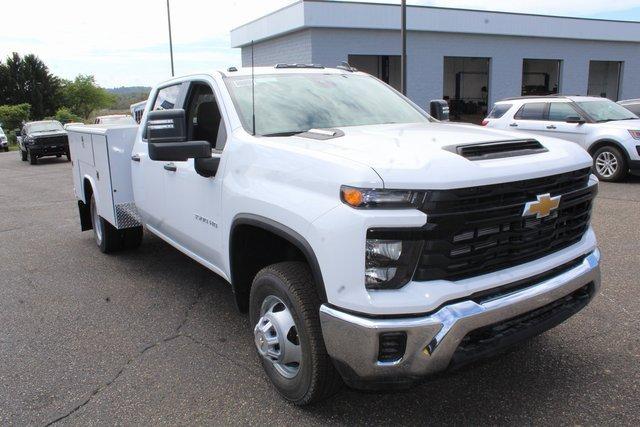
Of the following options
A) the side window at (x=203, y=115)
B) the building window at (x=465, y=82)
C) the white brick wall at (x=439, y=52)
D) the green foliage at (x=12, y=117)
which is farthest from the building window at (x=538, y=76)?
the green foliage at (x=12, y=117)

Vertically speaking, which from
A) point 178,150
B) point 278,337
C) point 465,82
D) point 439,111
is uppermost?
point 465,82

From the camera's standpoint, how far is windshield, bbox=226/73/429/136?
373 centimetres

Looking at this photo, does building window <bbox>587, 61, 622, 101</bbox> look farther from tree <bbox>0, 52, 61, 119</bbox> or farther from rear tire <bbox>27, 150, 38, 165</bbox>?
tree <bbox>0, 52, 61, 119</bbox>

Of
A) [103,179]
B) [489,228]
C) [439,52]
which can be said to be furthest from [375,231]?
[439,52]

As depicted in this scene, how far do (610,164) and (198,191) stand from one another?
9696mm

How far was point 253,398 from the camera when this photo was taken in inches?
129

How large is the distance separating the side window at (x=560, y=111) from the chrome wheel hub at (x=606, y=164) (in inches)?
42.8

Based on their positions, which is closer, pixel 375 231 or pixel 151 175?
pixel 375 231

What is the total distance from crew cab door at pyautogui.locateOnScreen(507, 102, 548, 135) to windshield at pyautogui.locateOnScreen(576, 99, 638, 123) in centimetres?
78

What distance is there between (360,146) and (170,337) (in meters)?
2.26

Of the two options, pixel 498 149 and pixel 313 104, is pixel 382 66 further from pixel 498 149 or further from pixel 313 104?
pixel 498 149

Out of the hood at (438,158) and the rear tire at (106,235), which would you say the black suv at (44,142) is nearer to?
the rear tire at (106,235)

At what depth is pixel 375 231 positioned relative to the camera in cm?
248

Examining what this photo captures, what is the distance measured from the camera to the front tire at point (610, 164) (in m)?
10.8
